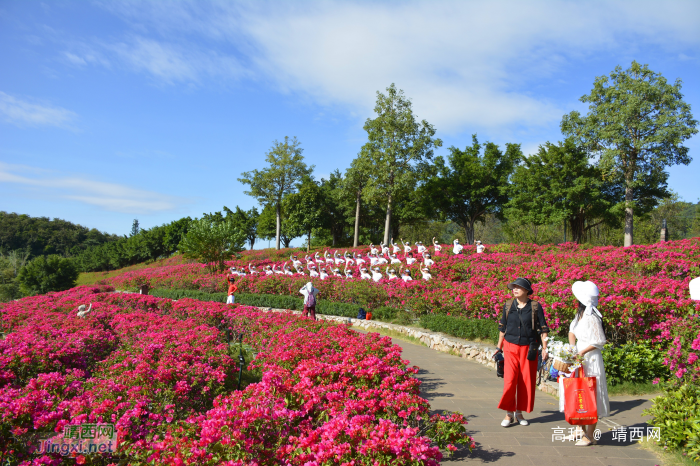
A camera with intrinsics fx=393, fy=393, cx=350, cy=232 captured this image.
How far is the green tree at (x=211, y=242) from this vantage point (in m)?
24.5

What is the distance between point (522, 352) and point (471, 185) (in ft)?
101

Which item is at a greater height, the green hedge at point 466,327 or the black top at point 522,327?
the black top at point 522,327

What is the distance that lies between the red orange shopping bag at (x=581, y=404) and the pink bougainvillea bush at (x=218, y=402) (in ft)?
3.44

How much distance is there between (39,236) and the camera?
7594cm

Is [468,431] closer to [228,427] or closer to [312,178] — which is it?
[228,427]

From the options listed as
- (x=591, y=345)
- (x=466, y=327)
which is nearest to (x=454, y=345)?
(x=466, y=327)

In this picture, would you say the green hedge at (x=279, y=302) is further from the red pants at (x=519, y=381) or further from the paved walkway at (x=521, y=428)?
A: the red pants at (x=519, y=381)

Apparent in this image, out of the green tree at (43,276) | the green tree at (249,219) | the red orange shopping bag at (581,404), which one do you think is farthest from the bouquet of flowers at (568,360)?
the green tree at (249,219)

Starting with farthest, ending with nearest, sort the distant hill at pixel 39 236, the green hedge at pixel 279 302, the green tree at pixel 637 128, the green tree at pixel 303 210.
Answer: the distant hill at pixel 39 236, the green tree at pixel 303 210, the green tree at pixel 637 128, the green hedge at pixel 279 302

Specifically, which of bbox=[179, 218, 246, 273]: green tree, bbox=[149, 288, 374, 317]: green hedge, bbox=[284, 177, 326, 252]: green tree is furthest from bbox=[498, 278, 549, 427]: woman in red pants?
bbox=[284, 177, 326, 252]: green tree

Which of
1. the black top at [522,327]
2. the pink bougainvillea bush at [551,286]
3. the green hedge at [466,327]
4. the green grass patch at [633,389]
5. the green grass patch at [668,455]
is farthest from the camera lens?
the green hedge at [466,327]

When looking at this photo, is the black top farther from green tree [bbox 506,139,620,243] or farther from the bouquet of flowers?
green tree [bbox 506,139,620,243]

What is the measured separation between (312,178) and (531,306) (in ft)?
127

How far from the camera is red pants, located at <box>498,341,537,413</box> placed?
4.34 meters
